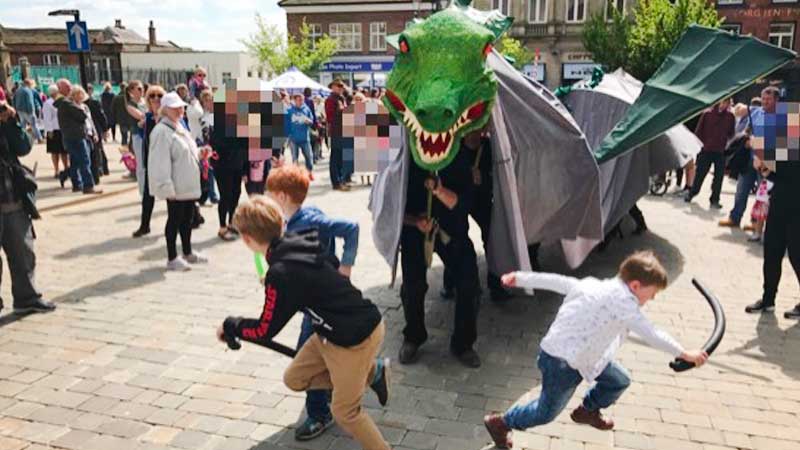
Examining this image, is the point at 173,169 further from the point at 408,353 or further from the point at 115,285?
the point at 408,353

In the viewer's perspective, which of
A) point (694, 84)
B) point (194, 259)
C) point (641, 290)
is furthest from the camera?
point (194, 259)

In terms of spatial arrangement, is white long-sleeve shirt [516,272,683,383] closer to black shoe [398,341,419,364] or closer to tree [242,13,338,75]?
black shoe [398,341,419,364]

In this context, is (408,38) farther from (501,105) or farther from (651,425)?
(651,425)

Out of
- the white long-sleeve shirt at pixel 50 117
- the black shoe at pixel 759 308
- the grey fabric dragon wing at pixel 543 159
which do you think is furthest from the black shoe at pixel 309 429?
the white long-sleeve shirt at pixel 50 117

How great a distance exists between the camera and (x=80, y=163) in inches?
430

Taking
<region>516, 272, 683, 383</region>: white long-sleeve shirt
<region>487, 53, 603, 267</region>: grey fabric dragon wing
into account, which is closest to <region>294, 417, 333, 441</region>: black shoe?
<region>516, 272, 683, 383</region>: white long-sleeve shirt

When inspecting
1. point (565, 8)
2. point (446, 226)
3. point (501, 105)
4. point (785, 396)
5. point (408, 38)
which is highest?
point (565, 8)

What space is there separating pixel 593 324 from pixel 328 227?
58.5 inches

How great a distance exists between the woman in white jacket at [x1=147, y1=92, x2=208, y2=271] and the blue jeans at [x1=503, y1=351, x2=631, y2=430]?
450cm

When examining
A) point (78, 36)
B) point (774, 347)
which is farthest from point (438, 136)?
point (78, 36)

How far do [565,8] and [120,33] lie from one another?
35.7 m

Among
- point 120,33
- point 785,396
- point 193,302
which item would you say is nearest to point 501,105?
point 785,396

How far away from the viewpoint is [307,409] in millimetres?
3676

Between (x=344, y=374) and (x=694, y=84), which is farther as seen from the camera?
(x=694, y=84)
